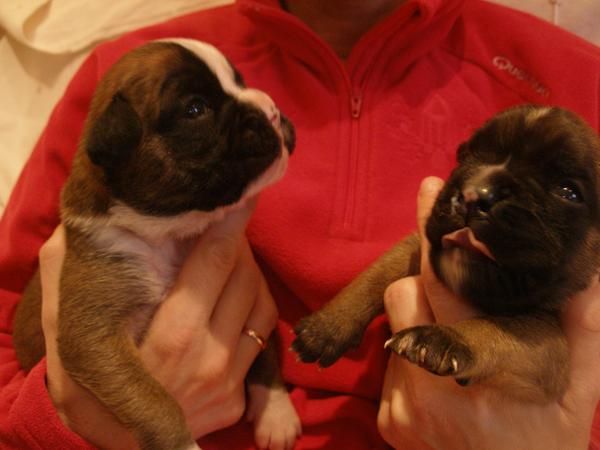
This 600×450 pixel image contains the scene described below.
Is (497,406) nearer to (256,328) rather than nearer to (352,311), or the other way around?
(352,311)

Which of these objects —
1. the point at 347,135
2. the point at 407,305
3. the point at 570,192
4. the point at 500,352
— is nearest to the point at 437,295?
the point at 407,305

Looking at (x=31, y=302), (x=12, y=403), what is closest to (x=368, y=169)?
(x=31, y=302)

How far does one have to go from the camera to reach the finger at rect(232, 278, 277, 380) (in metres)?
2.12

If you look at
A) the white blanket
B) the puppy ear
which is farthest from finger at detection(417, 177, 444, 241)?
the white blanket

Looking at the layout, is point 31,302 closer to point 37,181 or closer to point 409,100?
point 37,181

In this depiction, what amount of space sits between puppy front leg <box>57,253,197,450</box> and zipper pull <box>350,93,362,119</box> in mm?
1015

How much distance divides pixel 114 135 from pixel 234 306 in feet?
2.47

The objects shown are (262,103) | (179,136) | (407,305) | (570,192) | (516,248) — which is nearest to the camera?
(516,248)

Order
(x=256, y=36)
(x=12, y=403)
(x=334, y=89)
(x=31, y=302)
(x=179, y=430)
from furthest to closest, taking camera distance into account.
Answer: (x=256, y=36) → (x=334, y=89) → (x=31, y=302) → (x=12, y=403) → (x=179, y=430)

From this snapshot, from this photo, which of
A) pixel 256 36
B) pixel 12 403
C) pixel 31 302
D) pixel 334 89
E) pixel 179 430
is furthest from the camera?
pixel 256 36

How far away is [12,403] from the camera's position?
6.64 ft

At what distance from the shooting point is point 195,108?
5.57ft

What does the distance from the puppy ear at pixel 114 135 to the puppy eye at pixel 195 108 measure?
14cm

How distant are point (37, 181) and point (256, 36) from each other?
109cm
